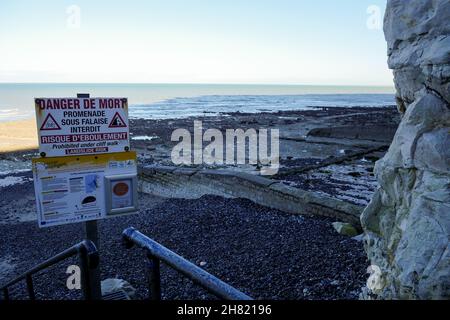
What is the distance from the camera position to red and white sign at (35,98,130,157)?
243 centimetres

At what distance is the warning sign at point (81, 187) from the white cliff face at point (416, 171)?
187 centimetres

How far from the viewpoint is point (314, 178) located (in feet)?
38.5

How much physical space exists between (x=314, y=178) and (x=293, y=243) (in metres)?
6.05

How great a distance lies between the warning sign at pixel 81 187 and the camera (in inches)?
97.0

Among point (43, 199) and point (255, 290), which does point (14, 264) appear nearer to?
point (255, 290)

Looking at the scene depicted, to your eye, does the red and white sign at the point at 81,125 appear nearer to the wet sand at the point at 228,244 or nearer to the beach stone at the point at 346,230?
the wet sand at the point at 228,244

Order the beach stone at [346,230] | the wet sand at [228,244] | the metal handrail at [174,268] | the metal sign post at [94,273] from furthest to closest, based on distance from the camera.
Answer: the beach stone at [346,230] → the wet sand at [228,244] → the metal sign post at [94,273] → the metal handrail at [174,268]

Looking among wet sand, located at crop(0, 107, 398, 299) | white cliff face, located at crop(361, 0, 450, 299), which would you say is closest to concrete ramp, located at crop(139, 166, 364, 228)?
wet sand, located at crop(0, 107, 398, 299)

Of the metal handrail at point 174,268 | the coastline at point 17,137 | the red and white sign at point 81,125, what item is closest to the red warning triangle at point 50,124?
the red and white sign at point 81,125

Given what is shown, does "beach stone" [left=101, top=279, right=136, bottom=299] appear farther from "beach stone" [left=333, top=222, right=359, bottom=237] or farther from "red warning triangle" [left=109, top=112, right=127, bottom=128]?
"beach stone" [left=333, top=222, right=359, bottom=237]

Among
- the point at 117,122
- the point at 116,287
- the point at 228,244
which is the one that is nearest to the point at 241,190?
the point at 228,244

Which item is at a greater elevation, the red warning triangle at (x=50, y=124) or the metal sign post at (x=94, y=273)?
the red warning triangle at (x=50, y=124)

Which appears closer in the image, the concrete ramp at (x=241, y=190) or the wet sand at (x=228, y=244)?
the wet sand at (x=228, y=244)
